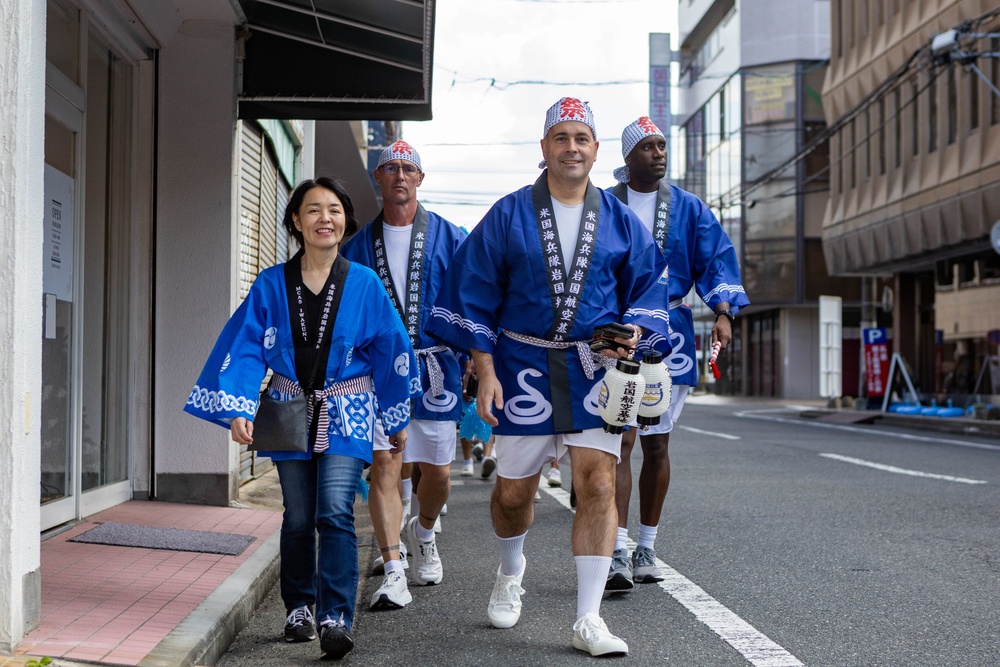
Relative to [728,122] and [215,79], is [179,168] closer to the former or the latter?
[215,79]

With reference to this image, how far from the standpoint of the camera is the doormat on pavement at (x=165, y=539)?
5.84 meters

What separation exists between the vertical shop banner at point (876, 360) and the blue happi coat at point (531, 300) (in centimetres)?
2277

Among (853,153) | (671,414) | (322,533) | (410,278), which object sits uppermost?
(853,153)

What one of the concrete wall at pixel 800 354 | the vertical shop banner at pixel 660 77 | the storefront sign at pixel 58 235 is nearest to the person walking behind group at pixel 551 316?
the storefront sign at pixel 58 235

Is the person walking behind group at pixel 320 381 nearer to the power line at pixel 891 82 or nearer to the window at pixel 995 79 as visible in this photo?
the power line at pixel 891 82

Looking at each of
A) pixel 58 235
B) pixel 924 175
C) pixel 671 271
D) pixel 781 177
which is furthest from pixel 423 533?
pixel 781 177

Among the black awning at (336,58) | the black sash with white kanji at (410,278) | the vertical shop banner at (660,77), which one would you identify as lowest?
the black sash with white kanji at (410,278)

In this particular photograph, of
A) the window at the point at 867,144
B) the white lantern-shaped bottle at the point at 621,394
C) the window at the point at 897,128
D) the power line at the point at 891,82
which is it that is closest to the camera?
the white lantern-shaped bottle at the point at 621,394

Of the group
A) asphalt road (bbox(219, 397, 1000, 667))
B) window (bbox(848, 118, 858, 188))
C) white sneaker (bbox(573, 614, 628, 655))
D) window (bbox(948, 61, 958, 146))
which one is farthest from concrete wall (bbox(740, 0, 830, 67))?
white sneaker (bbox(573, 614, 628, 655))

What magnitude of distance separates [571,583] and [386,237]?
1.96 m

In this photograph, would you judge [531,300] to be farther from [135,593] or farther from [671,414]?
[135,593]

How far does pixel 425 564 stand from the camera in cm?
559

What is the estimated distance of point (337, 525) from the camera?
4133 millimetres

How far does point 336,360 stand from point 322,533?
0.64 meters
